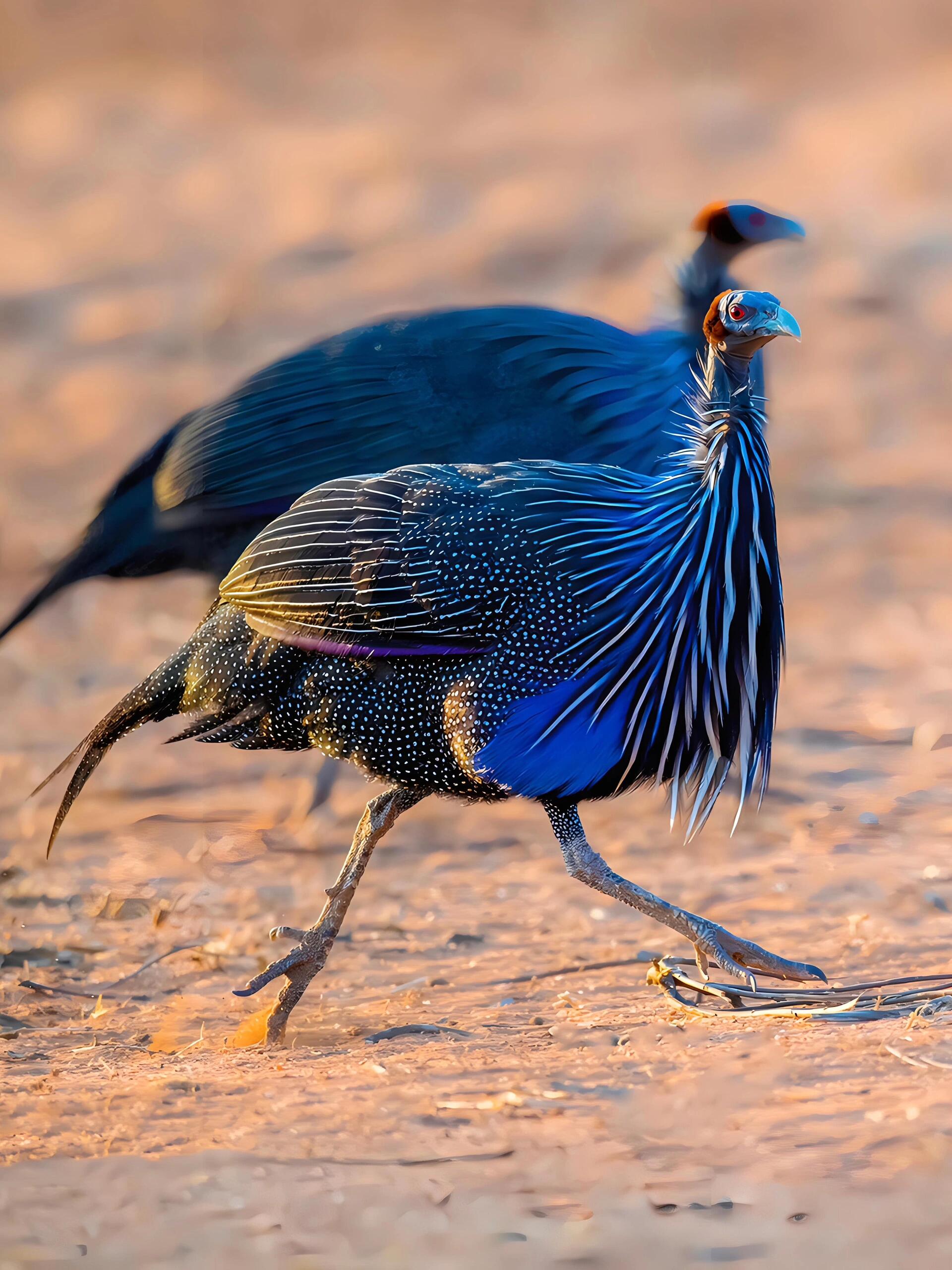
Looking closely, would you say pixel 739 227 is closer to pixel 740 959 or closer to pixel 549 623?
pixel 549 623

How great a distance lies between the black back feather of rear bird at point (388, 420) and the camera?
4.75m

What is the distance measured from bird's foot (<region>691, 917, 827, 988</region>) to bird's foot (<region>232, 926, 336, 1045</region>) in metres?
0.88

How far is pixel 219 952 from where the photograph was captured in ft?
14.6

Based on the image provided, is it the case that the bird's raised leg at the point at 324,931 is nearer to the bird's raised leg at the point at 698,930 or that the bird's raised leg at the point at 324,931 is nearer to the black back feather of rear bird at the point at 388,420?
the bird's raised leg at the point at 698,930

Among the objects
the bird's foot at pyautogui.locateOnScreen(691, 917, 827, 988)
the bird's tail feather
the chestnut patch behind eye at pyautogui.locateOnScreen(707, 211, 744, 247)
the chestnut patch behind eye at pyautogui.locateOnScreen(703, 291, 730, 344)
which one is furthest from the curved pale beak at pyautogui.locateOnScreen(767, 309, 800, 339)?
the bird's tail feather

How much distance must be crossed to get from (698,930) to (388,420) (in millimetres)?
1957

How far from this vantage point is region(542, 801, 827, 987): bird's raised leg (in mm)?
3492

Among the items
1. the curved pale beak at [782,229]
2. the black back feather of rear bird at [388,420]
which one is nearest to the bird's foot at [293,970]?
the black back feather of rear bird at [388,420]

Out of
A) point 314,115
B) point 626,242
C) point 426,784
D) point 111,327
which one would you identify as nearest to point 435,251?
point 626,242

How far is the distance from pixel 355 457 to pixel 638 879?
4.98 ft

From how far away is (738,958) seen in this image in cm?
354

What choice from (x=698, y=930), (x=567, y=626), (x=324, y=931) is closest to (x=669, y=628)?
(x=567, y=626)

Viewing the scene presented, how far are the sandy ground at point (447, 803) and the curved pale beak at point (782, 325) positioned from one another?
4.69 feet

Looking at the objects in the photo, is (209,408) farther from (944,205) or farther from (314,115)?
(314,115)
